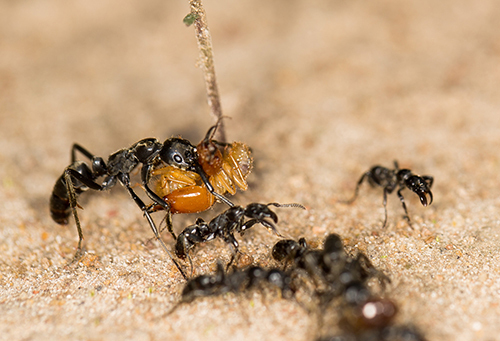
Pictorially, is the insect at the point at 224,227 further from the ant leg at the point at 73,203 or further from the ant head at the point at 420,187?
the ant head at the point at 420,187

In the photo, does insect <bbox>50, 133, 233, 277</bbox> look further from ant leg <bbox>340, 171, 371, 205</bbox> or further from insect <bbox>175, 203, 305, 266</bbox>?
A: ant leg <bbox>340, 171, 371, 205</bbox>

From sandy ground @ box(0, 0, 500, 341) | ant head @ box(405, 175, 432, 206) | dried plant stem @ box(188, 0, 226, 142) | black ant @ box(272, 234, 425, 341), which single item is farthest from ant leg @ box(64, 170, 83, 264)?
ant head @ box(405, 175, 432, 206)

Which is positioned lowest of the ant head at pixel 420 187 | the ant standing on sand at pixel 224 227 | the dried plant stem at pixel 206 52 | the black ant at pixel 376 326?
the black ant at pixel 376 326

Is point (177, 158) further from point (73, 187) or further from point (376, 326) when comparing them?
point (376, 326)

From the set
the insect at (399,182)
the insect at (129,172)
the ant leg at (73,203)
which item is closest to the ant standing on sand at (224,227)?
the insect at (129,172)

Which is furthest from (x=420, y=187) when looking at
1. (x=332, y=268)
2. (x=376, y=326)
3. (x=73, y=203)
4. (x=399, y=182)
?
(x=73, y=203)

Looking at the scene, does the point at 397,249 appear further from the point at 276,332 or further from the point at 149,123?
the point at 149,123

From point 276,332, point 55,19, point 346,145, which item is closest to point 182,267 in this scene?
point 276,332
